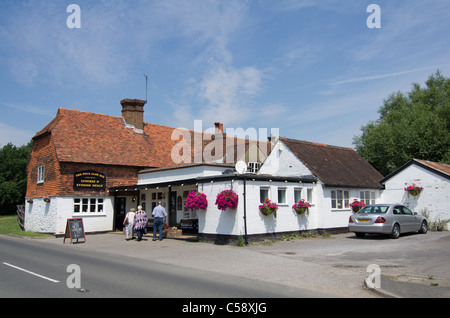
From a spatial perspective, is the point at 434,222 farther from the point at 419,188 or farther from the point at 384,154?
the point at 384,154

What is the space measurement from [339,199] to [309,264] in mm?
11497

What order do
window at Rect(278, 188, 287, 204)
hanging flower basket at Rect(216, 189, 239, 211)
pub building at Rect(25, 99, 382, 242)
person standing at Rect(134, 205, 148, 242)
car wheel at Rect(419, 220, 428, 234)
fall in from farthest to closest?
1. car wheel at Rect(419, 220, 428, 234)
2. person standing at Rect(134, 205, 148, 242)
3. window at Rect(278, 188, 287, 204)
4. pub building at Rect(25, 99, 382, 242)
5. hanging flower basket at Rect(216, 189, 239, 211)

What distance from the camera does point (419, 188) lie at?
76.0 ft

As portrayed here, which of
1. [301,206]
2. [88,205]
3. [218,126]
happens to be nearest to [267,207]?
[301,206]

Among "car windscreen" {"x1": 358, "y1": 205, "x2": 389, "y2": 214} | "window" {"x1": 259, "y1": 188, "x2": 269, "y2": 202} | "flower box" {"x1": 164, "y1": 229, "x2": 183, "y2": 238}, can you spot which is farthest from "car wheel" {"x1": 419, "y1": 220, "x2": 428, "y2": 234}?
"flower box" {"x1": 164, "y1": 229, "x2": 183, "y2": 238}

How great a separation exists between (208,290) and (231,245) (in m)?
8.75

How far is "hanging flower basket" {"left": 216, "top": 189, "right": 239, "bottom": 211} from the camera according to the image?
16188mm

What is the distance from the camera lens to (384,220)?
1759cm

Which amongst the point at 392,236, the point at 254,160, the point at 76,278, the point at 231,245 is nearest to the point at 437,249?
the point at 392,236

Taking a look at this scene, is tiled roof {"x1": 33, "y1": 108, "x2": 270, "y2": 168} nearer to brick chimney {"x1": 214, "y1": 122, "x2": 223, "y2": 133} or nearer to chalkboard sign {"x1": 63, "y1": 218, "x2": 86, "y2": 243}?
brick chimney {"x1": 214, "y1": 122, "x2": 223, "y2": 133}

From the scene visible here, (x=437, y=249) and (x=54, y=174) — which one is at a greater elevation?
(x=54, y=174)

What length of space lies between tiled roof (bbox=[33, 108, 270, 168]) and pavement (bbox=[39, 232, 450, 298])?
9.42 metres

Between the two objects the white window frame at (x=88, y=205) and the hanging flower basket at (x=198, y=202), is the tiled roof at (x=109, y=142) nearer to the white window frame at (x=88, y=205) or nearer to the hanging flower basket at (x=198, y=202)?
the white window frame at (x=88, y=205)

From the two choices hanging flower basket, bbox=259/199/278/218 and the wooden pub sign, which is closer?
hanging flower basket, bbox=259/199/278/218
